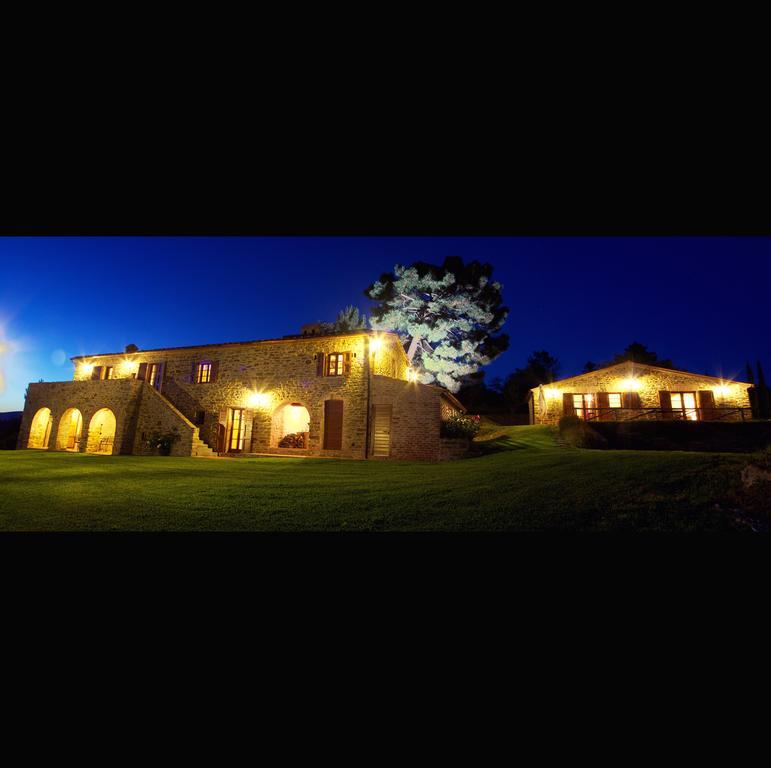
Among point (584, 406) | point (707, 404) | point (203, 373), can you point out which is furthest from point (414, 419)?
point (707, 404)

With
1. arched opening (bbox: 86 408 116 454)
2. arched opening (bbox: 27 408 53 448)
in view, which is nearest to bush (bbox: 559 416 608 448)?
arched opening (bbox: 86 408 116 454)

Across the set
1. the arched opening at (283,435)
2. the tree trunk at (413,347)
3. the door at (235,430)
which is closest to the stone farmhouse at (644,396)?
the tree trunk at (413,347)

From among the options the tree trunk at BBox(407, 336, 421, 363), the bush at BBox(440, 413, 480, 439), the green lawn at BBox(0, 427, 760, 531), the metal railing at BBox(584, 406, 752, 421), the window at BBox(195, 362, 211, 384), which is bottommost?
the green lawn at BBox(0, 427, 760, 531)

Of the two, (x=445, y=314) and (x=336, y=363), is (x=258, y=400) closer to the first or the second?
(x=336, y=363)

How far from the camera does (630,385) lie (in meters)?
20.3

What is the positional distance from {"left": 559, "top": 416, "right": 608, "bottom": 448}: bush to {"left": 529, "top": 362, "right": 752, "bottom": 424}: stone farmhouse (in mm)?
6757

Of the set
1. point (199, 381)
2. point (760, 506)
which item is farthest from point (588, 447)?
point (199, 381)

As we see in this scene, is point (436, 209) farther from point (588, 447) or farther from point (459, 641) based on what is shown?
point (588, 447)

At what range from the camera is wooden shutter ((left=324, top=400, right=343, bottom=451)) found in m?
15.4

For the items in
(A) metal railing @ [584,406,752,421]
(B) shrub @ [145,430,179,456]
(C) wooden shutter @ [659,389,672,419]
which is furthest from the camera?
(C) wooden shutter @ [659,389,672,419]

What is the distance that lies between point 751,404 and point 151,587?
2473cm

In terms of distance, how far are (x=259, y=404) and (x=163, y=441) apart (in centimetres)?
378

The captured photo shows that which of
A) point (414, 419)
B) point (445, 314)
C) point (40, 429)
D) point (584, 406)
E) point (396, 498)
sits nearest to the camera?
point (396, 498)

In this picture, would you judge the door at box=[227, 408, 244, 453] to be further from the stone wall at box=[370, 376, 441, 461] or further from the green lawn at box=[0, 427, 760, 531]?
the green lawn at box=[0, 427, 760, 531]
